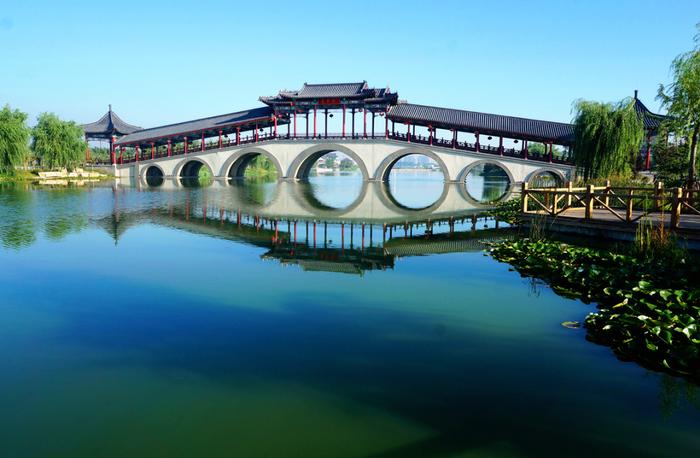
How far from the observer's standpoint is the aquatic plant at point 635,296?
214 inches

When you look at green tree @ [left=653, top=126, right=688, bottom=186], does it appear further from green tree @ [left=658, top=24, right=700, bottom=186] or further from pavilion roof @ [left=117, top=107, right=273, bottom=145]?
pavilion roof @ [left=117, top=107, right=273, bottom=145]

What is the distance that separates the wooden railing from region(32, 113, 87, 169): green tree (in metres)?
42.3

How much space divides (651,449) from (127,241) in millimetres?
12487

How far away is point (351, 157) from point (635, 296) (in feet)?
120

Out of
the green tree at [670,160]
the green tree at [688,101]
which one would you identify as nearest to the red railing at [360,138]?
the green tree at [670,160]

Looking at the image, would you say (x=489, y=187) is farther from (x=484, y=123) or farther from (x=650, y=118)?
(x=650, y=118)

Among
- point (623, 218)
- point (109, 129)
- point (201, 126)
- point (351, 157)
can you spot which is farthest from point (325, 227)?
point (109, 129)

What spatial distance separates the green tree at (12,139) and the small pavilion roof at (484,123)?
29354mm

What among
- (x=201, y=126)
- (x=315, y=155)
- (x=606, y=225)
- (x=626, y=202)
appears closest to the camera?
(x=606, y=225)

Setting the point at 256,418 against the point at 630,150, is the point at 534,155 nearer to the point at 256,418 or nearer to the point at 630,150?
the point at 630,150

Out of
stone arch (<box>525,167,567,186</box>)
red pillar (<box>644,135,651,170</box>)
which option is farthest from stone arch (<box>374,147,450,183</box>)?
red pillar (<box>644,135,651,170</box>)

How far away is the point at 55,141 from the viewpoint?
4397 centimetres

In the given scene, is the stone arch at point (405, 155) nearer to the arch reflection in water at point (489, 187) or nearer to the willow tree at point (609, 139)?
the arch reflection in water at point (489, 187)

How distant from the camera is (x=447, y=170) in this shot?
39.9 m
